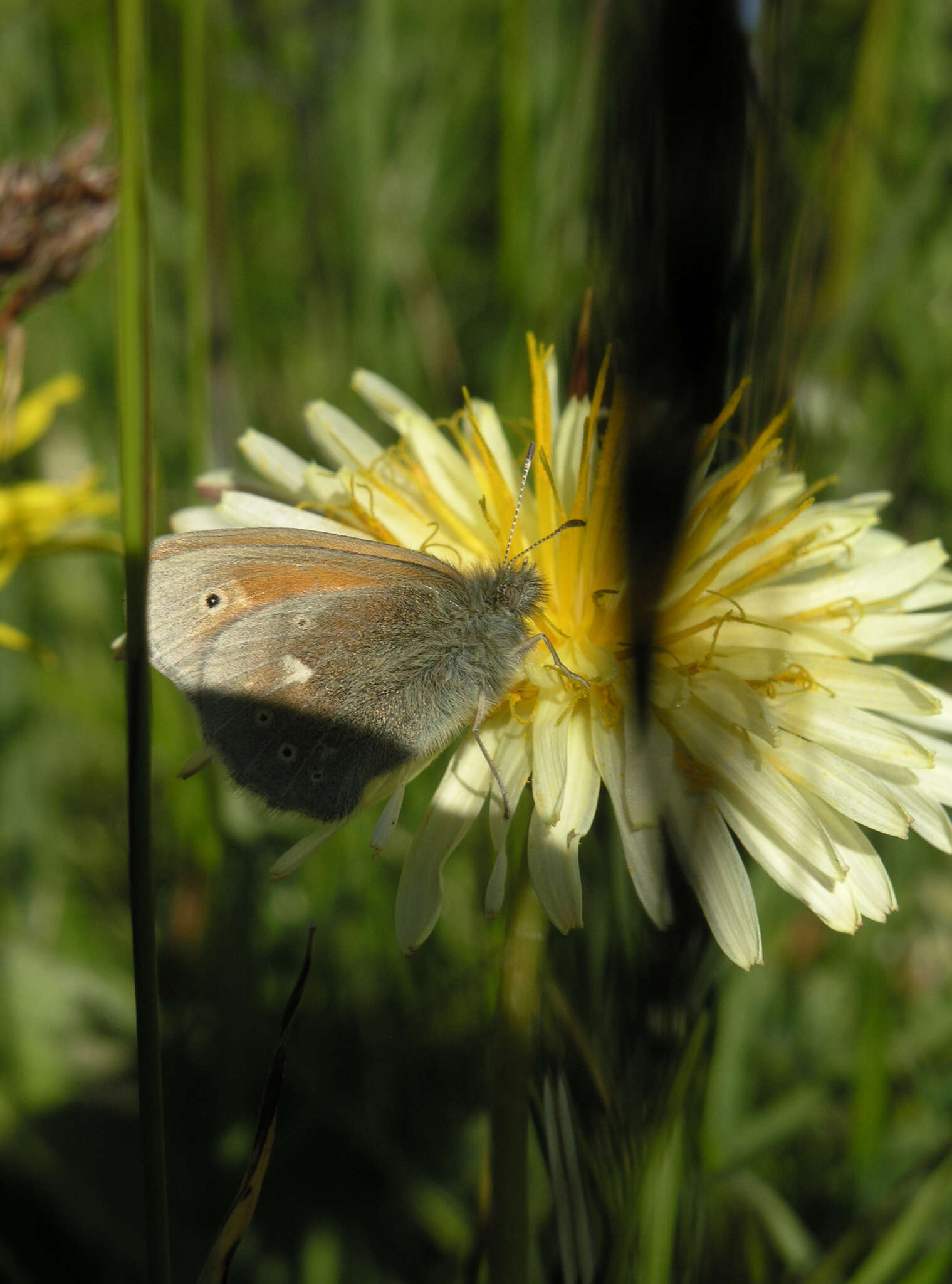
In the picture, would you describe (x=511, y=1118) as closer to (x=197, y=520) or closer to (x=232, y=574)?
(x=232, y=574)

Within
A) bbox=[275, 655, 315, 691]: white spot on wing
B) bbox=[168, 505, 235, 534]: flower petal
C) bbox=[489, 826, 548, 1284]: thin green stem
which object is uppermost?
bbox=[168, 505, 235, 534]: flower petal

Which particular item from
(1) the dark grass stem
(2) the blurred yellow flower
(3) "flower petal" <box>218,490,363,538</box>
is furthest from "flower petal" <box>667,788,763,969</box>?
(2) the blurred yellow flower

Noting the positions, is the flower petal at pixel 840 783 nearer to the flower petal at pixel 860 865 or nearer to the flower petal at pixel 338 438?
the flower petal at pixel 860 865

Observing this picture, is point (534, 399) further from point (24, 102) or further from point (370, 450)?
point (24, 102)

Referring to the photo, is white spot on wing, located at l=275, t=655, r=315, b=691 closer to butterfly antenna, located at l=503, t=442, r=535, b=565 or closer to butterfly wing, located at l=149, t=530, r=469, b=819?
butterfly wing, located at l=149, t=530, r=469, b=819

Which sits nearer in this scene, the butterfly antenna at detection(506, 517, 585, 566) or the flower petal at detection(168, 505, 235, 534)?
the butterfly antenna at detection(506, 517, 585, 566)

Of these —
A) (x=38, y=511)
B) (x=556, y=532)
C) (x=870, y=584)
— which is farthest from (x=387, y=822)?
(x=38, y=511)

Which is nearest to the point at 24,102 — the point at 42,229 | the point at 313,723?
the point at 42,229
